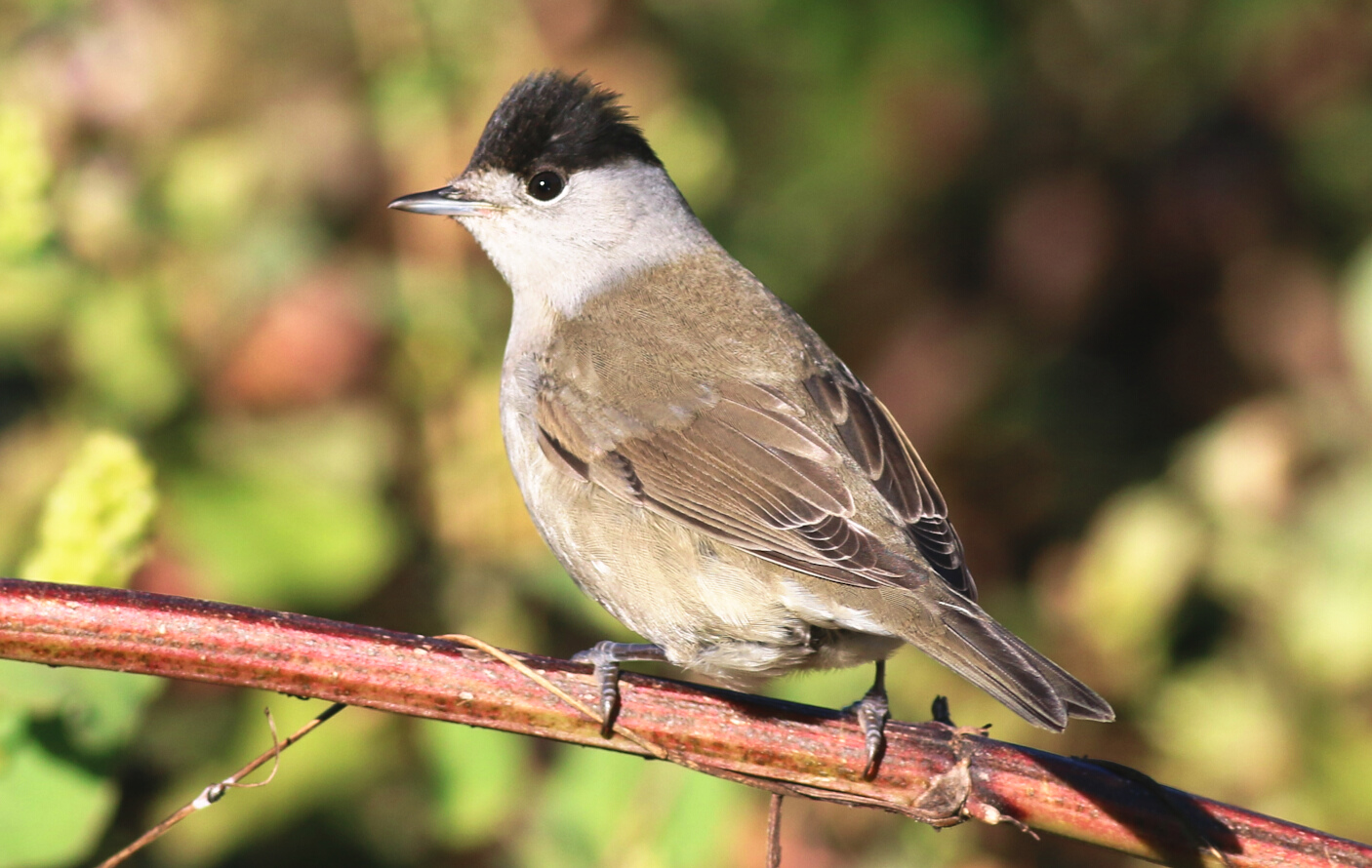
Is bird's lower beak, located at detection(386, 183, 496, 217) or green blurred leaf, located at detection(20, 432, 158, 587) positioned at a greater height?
bird's lower beak, located at detection(386, 183, 496, 217)

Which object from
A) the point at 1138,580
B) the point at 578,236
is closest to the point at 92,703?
the point at 578,236

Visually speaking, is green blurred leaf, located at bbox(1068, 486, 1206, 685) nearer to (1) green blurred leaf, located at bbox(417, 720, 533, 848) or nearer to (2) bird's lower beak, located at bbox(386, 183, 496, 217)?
(1) green blurred leaf, located at bbox(417, 720, 533, 848)

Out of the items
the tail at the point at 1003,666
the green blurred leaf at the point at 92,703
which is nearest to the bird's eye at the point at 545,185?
the tail at the point at 1003,666

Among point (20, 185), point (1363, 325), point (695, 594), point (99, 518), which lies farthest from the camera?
point (1363, 325)

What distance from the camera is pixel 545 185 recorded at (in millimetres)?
3443

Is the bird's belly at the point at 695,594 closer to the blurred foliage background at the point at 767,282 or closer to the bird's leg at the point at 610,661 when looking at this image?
the bird's leg at the point at 610,661

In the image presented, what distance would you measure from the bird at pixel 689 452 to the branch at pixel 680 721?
7cm

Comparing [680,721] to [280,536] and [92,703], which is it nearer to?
[92,703]

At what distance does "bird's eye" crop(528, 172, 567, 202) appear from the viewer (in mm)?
3423

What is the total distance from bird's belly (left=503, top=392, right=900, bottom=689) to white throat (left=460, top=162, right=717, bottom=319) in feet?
2.19

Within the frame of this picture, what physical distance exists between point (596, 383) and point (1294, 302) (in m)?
2.78

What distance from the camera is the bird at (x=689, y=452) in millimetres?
2549

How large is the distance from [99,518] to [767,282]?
8.69 ft

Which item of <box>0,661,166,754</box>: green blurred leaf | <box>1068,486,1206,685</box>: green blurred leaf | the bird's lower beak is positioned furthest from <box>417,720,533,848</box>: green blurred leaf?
<box>1068,486,1206,685</box>: green blurred leaf
